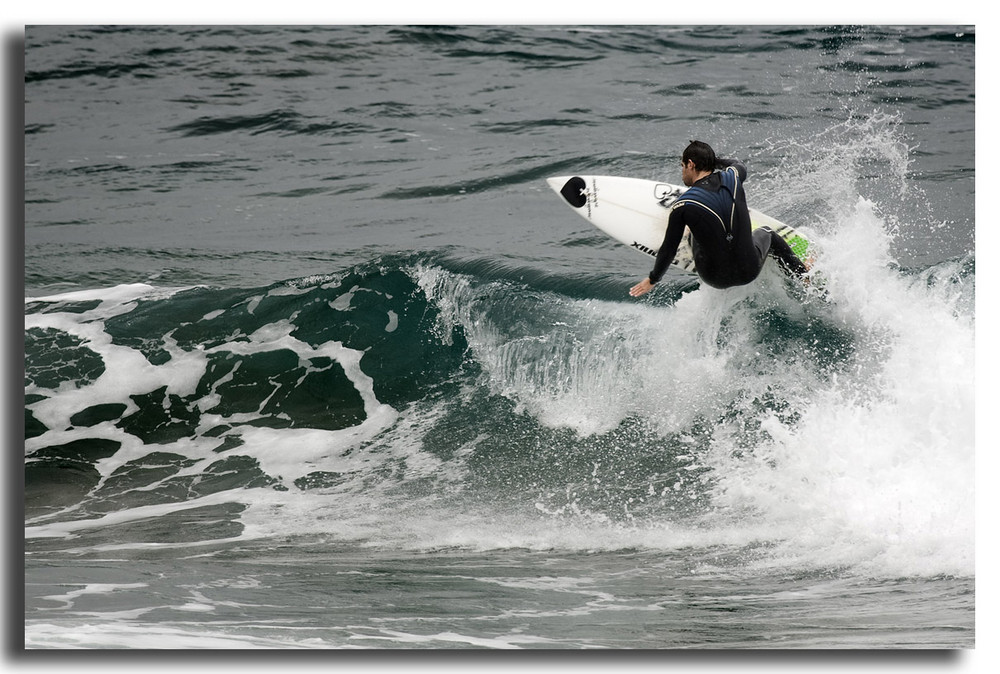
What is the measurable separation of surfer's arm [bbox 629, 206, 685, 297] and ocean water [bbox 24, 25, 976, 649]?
637mm

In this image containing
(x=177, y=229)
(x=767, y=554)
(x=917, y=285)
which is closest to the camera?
(x=767, y=554)

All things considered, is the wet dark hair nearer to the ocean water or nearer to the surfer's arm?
the surfer's arm

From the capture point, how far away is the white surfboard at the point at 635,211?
161 inches

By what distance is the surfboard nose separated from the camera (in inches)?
169

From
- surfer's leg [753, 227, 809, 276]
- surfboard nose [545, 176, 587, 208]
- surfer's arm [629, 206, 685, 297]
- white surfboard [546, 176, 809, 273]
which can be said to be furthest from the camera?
surfboard nose [545, 176, 587, 208]

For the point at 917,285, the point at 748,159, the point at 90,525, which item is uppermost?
the point at 748,159

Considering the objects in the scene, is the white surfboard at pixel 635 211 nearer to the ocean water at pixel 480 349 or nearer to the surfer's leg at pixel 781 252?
the surfer's leg at pixel 781 252

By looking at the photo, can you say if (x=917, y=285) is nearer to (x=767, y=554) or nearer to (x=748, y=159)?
(x=748, y=159)

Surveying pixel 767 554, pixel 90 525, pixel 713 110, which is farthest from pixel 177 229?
pixel 767 554

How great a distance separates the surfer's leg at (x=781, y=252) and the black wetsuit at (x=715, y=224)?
0.25ft

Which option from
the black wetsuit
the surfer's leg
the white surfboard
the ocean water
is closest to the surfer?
the black wetsuit

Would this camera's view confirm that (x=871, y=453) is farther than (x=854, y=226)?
No

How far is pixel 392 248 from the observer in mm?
4598

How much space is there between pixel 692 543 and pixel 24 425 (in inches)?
99.6
